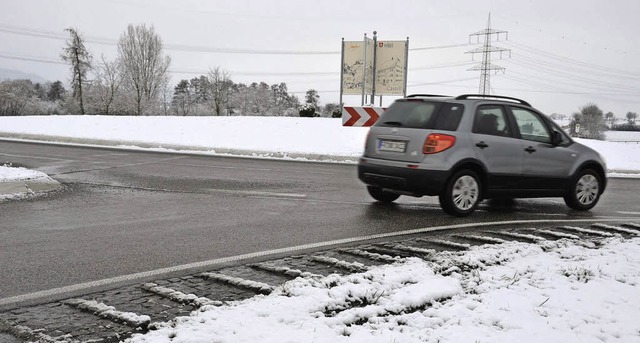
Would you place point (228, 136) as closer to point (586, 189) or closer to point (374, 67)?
point (374, 67)

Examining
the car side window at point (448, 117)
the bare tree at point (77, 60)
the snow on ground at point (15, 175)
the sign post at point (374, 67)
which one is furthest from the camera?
the bare tree at point (77, 60)

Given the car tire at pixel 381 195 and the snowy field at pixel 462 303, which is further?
the car tire at pixel 381 195

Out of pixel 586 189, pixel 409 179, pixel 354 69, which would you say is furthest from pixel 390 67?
pixel 409 179

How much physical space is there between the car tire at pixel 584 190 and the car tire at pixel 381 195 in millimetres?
2837

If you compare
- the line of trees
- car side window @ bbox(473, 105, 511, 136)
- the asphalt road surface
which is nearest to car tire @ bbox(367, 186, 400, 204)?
the asphalt road surface

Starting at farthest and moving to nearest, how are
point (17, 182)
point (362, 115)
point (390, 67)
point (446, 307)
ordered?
point (390, 67) < point (362, 115) < point (17, 182) < point (446, 307)

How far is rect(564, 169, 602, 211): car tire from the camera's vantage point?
8.66m

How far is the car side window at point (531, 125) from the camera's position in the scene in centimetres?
816

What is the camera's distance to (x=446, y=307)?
381 centimetres

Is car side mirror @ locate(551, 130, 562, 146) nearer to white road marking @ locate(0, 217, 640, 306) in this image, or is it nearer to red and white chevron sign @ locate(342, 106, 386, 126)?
white road marking @ locate(0, 217, 640, 306)

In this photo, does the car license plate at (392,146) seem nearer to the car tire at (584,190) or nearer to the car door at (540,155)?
the car door at (540,155)

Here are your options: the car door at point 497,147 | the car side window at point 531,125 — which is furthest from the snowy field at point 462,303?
the car side window at point 531,125

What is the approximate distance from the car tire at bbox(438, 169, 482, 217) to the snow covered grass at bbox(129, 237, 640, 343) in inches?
93.4

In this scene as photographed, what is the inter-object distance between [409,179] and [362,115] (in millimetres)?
8602
